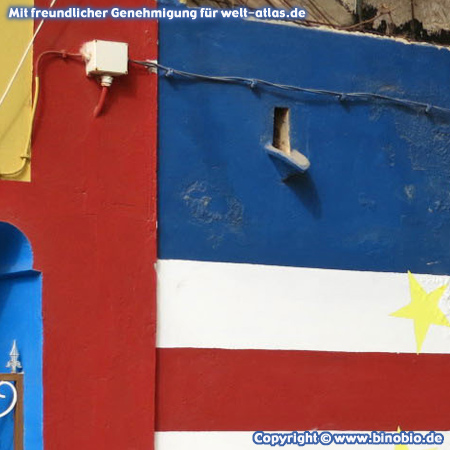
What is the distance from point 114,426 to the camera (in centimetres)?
654

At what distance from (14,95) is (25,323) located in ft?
4.34

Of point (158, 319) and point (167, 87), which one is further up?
point (167, 87)

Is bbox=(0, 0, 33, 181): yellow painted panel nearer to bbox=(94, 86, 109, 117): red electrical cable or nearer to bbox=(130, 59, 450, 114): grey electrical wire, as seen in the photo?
bbox=(94, 86, 109, 117): red electrical cable

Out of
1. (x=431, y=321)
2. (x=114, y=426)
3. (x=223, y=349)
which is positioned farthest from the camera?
A: (x=431, y=321)

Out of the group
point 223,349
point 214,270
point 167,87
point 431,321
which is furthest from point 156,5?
point 431,321

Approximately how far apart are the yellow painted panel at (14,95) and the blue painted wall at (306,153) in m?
0.86

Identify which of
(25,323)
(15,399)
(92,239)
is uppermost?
(92,239)

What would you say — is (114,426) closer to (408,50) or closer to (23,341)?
(23,341)

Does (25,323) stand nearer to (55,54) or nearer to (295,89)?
(55,54)

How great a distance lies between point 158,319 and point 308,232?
1204 millimetres

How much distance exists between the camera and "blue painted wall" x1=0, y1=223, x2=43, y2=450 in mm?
6422

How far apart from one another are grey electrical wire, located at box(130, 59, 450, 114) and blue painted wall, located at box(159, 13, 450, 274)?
0.04 metres

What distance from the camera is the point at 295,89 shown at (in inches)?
291

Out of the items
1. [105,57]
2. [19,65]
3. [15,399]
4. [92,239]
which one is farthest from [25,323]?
[105,57]
